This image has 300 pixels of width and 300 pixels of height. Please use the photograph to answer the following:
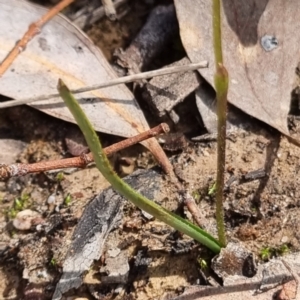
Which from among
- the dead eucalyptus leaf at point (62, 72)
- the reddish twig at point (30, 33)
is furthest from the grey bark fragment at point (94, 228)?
the reddish twig at point (30, 33)

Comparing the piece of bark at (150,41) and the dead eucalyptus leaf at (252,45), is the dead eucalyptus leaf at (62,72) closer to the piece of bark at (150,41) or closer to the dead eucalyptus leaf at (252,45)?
the piece of bark at (150,41)

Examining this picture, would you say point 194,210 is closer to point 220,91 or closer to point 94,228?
point 94,228

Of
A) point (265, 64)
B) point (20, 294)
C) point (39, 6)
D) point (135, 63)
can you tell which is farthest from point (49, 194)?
point (265, 64)

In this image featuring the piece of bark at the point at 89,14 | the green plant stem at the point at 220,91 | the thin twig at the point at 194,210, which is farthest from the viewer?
the piece of bark at the point at 89,14

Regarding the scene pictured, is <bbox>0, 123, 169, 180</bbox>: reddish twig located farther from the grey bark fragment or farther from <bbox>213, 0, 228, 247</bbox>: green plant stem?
<bbox>213, 0, 228, 247</bbox>: green plant stem

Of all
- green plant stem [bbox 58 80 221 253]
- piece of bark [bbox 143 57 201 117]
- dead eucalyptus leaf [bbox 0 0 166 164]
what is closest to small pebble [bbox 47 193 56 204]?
dead eucalyptus leaf [bbox 0 0 166 164]

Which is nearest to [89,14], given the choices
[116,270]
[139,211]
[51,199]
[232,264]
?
[51,199]
